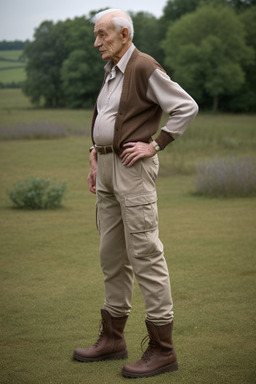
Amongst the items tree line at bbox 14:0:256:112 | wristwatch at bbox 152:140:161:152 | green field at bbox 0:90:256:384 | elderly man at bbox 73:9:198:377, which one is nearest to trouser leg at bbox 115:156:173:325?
elderly man at bbox 73:9:198:377

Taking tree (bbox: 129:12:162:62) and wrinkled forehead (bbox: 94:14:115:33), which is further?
tree (bbox: 129:12:162:62)

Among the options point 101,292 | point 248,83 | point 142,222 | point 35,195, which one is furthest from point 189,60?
point 142,222

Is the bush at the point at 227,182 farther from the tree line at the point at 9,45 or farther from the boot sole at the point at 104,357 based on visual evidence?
the boot sole at the point at 104,357

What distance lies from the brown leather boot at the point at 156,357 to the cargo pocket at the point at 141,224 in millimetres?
442

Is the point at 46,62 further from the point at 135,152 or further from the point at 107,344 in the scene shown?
the point at 135,152

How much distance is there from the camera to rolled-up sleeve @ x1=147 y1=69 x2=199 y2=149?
3.10 meters

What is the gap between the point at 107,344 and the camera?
3516 millimetres

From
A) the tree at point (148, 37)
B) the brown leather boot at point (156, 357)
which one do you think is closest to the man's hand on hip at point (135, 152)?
the brown leather boot at point (156, 357)

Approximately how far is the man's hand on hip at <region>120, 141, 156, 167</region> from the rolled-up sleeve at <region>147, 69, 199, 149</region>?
0.15m

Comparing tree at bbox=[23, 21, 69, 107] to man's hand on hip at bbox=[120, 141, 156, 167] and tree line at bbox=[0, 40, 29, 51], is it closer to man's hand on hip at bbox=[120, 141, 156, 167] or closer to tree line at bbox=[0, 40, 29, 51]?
tree line at bbox=[0, 40, 29, 51]

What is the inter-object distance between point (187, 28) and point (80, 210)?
47.2 m

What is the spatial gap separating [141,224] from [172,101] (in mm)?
711

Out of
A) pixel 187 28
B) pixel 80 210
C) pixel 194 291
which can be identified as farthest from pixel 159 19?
pixel 194 291

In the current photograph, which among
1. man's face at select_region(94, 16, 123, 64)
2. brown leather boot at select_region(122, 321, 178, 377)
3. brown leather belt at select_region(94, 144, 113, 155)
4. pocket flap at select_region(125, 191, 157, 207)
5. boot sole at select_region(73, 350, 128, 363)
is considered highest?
man's face at select_region(94, 16, 123, 64)
